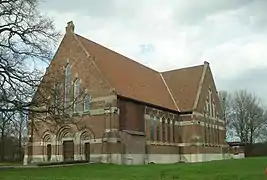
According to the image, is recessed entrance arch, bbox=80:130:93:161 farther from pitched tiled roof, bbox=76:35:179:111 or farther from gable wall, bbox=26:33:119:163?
pitched tiled roof, bbox=76:35:179:111

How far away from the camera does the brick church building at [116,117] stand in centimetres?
4175

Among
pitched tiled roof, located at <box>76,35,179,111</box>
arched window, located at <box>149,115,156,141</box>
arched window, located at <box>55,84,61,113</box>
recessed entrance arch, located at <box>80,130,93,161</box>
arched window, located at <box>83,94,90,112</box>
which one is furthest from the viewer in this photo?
arched window, located at <box>149,115,156,141</box>

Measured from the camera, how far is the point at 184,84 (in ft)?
196

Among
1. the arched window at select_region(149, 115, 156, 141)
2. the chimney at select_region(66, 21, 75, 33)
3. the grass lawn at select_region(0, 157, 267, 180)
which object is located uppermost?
the chimney at select_region(66, 21, 75, 33)

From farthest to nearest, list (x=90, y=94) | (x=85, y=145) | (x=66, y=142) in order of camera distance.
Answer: (x=66, y=142) < (x=90, y=94) < (x=85, y=145)

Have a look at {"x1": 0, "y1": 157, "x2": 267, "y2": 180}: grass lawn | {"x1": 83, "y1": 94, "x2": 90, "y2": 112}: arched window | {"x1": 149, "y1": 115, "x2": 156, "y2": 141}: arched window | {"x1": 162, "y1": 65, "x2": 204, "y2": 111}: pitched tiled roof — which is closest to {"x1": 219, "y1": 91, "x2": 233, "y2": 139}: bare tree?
{"x1": 162, "y1": 65, "x2": 204, "y2": 111}: pitched tiled roof

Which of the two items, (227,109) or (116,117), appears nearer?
(116,117)

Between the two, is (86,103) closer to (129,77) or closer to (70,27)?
(129,77)

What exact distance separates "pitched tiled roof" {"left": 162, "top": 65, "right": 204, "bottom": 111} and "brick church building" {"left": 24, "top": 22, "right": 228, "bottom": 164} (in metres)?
0.15

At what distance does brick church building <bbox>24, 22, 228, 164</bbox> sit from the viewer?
41750 millimetres

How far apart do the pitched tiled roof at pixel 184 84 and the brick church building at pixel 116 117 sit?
0.15 meters

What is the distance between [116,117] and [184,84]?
831 inches

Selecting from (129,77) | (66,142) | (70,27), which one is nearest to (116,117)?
(66,142)

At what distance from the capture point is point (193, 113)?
54.6m
